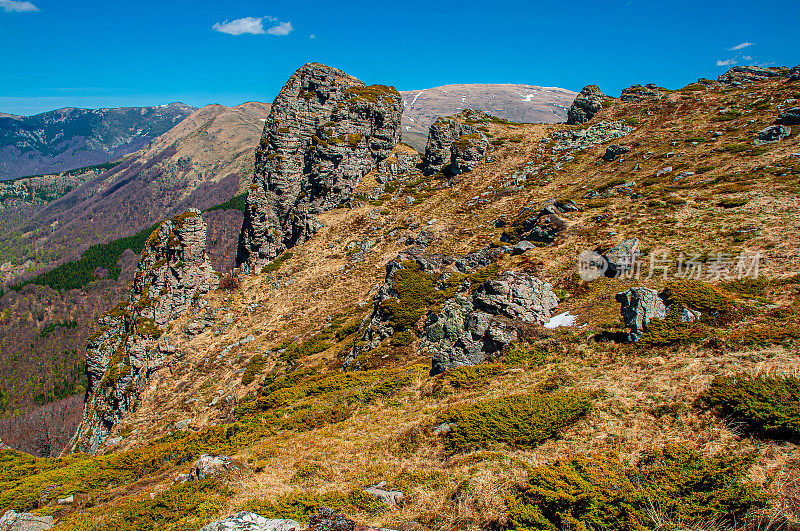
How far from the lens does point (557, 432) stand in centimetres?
1339

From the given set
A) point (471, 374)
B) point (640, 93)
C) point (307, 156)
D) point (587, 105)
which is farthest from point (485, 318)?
point (640, 93)

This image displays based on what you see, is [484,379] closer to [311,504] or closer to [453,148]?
[311,504]

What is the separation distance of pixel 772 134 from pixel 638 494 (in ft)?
160

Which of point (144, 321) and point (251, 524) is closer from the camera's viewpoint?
point (251, 524)

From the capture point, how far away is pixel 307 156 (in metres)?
59.8

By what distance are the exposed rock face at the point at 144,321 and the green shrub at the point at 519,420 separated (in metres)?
38.0

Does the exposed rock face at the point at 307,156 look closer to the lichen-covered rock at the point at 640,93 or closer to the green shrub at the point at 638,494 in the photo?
the lichen-covered rock at the point at 640,93

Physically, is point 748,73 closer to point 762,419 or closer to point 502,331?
point 502,331

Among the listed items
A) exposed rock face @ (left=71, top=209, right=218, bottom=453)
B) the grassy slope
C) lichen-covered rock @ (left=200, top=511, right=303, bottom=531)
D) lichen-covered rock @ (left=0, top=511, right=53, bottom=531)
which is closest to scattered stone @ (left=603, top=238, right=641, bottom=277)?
the grassy slope

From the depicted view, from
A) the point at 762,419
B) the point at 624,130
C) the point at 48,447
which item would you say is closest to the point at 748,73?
the point at 624,130

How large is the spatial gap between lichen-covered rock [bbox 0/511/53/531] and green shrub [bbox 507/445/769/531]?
16.1 m

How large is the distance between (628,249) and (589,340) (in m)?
11.0

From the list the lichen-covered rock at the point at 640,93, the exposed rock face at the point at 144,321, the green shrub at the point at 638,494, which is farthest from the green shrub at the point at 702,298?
the lichen-covered rock at the point at 640,93

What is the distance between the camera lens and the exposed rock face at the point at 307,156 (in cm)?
5734
